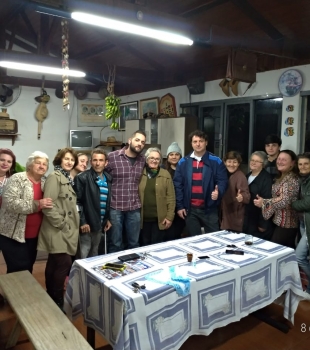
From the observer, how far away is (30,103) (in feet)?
24.3

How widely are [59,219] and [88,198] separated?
0.42m

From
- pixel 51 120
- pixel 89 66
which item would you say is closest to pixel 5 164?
pixel 89 66

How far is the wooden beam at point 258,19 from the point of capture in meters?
4.05

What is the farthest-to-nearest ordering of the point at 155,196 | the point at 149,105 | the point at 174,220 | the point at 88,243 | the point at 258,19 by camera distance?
1. the point at 149,105
2. the point at 258,19
3. the point at 174,220
4. the point at 155,196
5. the point at 88,243

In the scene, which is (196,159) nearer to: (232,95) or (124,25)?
(124,25)

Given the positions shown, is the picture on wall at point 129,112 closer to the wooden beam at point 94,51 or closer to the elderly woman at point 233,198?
the wooden beam at point 94,51

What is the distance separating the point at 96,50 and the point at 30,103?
2.05 meters

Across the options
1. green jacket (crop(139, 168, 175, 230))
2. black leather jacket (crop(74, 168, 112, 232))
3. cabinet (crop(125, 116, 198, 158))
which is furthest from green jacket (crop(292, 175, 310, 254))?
cabinet (crop(125, 116, 198, 158))

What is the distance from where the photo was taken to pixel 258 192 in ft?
11.0

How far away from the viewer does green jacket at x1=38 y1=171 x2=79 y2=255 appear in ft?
8.36

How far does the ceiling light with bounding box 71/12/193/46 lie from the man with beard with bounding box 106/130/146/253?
0.89 m

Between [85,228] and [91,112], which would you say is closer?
[85,228]

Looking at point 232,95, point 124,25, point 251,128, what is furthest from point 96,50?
point 124,25

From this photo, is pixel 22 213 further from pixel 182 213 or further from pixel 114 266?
pixel 182 213
